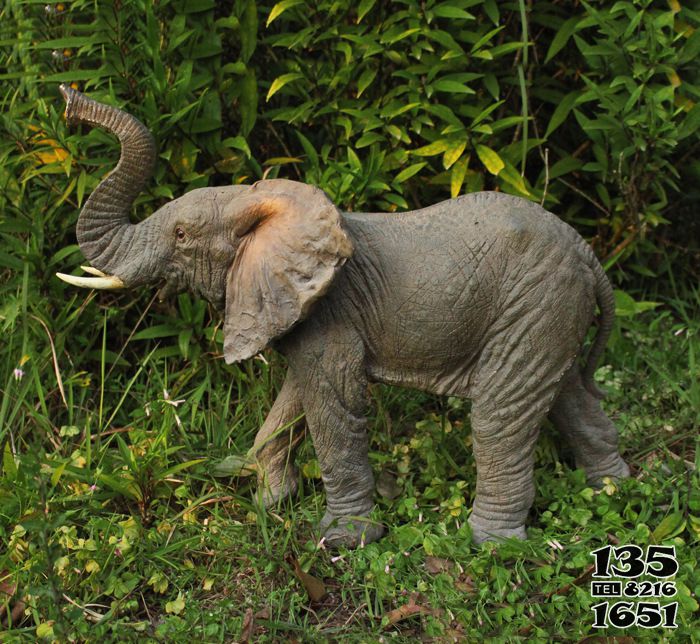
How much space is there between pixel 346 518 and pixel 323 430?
0.37 m

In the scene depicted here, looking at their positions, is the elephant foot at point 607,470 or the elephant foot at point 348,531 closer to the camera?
the elephant foot at point 348,531

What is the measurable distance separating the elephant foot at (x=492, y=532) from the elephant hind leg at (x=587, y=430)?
1.50 ft

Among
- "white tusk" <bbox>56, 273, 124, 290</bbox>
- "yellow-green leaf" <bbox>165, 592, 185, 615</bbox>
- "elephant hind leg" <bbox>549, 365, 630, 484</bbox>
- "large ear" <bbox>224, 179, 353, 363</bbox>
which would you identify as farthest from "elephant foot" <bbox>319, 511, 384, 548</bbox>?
"white tusk" <bbox>56, 273, 124, 290</bbox>

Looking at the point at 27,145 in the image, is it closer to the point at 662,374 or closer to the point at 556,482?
the point at 556,482

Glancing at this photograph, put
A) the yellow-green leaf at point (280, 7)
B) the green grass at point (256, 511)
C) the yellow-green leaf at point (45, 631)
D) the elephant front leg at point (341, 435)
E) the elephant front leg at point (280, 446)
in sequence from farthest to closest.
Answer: the yellow-green leaf at point (280, 7), the elephant front leg at point (280, 446), the elephant front leg at point (341, 435), the green grass at point (256, 511), the yellow-green leaf at point (45, 631)

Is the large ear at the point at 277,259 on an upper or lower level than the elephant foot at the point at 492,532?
upper

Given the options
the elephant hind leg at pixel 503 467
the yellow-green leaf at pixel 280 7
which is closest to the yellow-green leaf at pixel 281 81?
the yellow-green leaf at pixel 280 7

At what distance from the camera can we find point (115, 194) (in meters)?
3.05

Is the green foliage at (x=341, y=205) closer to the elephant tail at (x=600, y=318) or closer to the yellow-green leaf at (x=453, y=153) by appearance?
the yellow-green leaf at (x=453, y=153)

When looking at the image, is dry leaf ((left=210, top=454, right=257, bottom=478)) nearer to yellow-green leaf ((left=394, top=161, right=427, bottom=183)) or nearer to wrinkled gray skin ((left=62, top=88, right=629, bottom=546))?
wrinkled gray skin ((left=62, top=88, right=629, bottom=546))

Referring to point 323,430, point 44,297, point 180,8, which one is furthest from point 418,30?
point 44,297

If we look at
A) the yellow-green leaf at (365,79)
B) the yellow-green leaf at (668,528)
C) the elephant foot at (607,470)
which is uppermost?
the yellow-green leaf at (365,79)

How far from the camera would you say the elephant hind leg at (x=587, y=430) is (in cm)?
343

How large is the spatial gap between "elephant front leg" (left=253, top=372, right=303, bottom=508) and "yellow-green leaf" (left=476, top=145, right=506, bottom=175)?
1294mm
